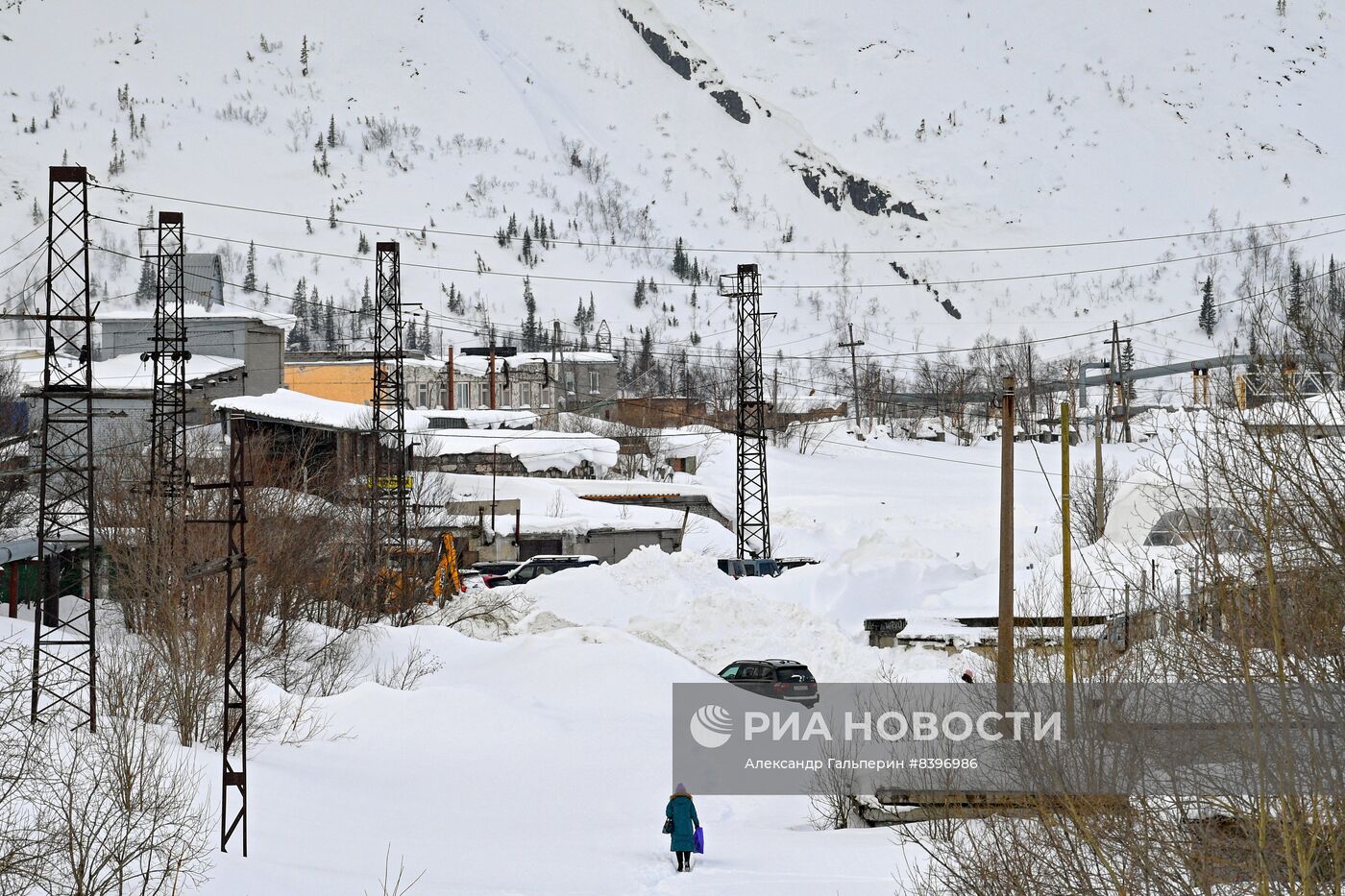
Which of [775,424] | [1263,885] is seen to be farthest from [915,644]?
[775,424]

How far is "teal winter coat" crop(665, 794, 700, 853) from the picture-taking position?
619 inches

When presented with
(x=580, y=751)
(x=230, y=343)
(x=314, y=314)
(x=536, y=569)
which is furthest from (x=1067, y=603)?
(x=314, y=314)

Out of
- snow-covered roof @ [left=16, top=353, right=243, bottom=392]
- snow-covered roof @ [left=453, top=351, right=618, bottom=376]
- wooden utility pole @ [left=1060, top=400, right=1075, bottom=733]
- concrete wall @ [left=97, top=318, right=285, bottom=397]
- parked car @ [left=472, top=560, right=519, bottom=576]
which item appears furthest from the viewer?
snow-covered roof @ [left=453, top=351, right=618, bottom=376]

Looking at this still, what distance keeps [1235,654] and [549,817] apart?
11105mm

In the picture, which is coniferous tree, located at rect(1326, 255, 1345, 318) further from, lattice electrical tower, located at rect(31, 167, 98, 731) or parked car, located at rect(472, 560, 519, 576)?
parked car, located at rect(472, 560, 519, 576)

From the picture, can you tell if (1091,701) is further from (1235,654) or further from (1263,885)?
(1263,885)

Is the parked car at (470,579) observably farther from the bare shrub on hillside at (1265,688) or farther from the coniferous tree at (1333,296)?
the coniferous tree at (1333,296)

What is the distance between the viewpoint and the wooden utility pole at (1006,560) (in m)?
18.8

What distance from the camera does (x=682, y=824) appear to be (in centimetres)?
1574

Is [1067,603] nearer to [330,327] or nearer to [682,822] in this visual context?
[682,822]

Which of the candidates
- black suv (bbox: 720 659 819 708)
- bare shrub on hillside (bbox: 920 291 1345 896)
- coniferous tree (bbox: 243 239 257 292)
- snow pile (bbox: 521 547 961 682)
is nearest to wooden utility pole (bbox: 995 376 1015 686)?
bare shrub on hillside (bbox: 920 291 1345 896)

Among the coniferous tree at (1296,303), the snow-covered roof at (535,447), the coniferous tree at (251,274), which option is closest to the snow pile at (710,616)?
the coniferous tree at (1296,303)

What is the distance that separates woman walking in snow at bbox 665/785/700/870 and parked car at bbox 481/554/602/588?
26191mm

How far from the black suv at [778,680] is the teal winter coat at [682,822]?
10203mm
